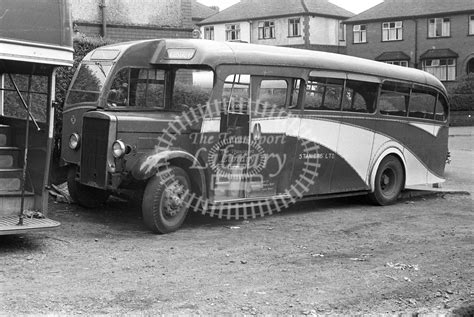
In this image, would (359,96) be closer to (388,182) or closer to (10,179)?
(388,182)

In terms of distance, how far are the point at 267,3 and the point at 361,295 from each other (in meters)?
61.3


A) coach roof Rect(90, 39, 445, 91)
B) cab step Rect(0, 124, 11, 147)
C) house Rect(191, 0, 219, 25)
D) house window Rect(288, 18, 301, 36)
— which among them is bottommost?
cab step Rect(0, 124, 11, 147)

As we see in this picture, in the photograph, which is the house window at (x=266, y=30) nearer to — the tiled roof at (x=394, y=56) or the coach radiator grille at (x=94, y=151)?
the tiled roof at (x=394, y=56)

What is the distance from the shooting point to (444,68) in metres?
52.3

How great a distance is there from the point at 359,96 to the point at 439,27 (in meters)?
44.4

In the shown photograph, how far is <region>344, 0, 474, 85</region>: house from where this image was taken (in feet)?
170

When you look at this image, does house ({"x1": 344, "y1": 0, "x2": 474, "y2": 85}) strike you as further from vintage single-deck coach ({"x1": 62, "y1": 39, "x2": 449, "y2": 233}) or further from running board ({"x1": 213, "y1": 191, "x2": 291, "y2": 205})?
running board ({"x1": 213, "y1": 191, "x2": 291, "y2": 205})

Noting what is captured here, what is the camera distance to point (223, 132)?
9.24m

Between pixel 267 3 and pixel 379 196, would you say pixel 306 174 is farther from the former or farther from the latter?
pixel 267 3

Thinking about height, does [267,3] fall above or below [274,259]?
above

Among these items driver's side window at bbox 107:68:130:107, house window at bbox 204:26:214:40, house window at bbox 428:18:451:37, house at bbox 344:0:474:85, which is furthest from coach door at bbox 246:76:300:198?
house window at bbox 204:26:214:40

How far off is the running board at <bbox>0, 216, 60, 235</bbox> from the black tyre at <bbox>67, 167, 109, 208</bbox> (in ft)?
7.10

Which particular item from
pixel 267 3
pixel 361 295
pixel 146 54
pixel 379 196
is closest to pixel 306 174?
pixel 379 196

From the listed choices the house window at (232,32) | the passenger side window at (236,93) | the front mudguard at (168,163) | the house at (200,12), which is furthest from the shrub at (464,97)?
the front mudguard at (168,163)
